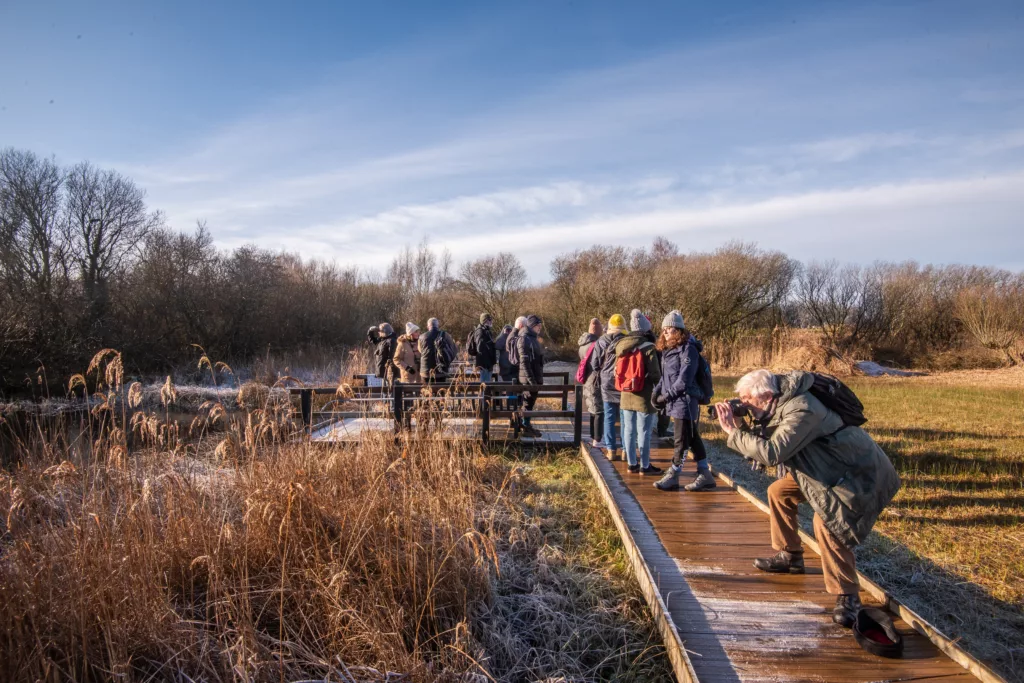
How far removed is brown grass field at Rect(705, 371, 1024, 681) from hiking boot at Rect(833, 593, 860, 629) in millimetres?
1404

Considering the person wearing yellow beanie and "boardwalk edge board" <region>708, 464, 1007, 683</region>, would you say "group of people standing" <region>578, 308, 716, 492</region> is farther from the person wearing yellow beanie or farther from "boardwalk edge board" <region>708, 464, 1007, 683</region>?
"boardwalk edge board" <region>708, 464, 1007, 683</region>

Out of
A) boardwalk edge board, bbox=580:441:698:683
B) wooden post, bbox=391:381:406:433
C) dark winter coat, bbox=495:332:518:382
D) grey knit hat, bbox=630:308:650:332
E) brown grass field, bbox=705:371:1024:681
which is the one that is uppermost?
grey knit hat, bbox=630:308:650:332

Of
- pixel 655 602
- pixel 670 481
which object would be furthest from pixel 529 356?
pixel 655 602

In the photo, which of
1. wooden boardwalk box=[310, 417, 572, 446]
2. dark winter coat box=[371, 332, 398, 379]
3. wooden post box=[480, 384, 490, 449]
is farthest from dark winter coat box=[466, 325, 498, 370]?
wooden post box=[480, 384, 490, 449]

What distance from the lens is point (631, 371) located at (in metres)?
5.63

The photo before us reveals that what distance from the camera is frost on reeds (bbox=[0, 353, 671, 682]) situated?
2.86 meters

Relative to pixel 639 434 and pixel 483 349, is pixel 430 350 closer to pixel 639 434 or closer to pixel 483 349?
pixel 483 349

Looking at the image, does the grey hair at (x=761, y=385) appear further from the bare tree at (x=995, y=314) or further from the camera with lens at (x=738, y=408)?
the bare tree at (x=995, y=314)

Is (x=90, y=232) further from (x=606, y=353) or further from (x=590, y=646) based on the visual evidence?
(x=590, y=646)

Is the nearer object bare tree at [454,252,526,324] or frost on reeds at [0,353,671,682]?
frost on reeds at [0,353,671,682]

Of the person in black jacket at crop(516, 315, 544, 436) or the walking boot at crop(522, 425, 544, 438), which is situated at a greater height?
the person in black jacket at crop(516, 315, 544, 436)

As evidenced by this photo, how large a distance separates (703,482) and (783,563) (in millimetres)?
1846

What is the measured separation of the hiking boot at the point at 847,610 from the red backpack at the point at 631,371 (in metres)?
2.68

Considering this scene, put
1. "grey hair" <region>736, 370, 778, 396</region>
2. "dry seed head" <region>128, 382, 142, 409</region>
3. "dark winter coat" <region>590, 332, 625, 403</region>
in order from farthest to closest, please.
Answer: "dark winter coat" <region>590, 332, 625, 403</region>, "dry seed head" <region>128, 382, 142, 409</region>, "grey hair" <region>736, 370, 778, 396</region>
